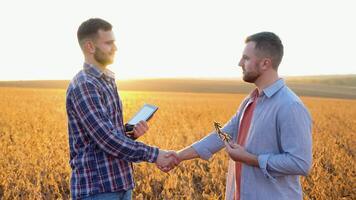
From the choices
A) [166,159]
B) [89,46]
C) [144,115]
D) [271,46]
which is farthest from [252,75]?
[89,46]

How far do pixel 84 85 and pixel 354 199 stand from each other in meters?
5.42

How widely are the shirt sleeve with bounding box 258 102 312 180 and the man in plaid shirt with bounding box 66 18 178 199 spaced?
39.1 inches

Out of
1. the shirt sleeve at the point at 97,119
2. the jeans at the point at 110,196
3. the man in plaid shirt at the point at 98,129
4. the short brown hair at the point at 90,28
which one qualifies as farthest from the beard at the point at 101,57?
the jeans at the point at 110,196

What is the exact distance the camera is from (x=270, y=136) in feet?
12.7

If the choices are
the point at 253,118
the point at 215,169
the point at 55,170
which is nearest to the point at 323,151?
the point at 215,169

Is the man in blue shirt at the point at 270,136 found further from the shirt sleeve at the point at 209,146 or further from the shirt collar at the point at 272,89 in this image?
the shirt sleeve at the point at 209,146

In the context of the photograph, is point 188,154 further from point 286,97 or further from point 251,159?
point 286,97

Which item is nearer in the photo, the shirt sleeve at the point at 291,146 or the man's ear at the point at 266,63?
the shirt sleeve at the point at 291,146

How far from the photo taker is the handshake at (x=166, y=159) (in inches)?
173

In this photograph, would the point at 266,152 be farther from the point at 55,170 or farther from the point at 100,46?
the point at 55,170

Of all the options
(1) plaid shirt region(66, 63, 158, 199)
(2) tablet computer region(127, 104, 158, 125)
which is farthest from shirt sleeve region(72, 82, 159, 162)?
(2) tablet computer region(127, 104, 158, 125)

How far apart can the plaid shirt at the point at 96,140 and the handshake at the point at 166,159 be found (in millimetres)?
261

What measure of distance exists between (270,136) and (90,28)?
5.00ft

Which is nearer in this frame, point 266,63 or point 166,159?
point 266,63
